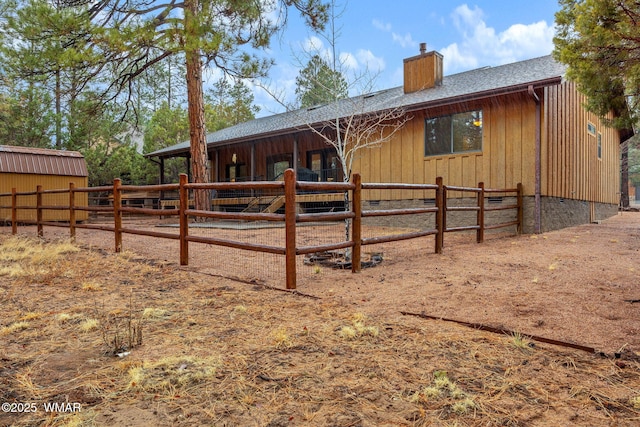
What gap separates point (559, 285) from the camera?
4145 millimetres

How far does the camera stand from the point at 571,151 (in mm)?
10648

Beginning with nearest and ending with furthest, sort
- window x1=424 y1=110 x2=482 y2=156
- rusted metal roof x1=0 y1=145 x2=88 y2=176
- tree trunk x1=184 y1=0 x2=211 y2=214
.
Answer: window x1=424 y1=110 x2=482 y2=156 < tree trunk x1=184 y1=0 x2=211 y2=214 < rusted metal roof x1=0 y1=145 x2=88 y2=176

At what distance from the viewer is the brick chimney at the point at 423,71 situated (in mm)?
12383

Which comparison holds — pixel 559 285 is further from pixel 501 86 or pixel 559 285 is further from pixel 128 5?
pixel 128 5

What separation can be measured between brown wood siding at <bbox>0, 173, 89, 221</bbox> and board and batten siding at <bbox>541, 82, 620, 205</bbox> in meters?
14.5

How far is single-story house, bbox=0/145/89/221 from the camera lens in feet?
43.3

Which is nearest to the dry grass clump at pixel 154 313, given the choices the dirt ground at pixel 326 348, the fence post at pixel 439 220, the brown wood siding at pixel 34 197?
the dirt ground at pixel 326 348

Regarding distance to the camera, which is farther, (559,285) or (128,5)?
(128,5)

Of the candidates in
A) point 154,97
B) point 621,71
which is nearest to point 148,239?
point 621,71

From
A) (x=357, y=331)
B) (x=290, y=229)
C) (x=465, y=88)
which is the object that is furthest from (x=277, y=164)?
(x=357, y=331)

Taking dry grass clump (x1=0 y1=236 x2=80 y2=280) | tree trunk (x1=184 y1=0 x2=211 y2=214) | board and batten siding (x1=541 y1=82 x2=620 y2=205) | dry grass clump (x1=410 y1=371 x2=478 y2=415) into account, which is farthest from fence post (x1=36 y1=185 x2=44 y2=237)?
board and batten siding (x1=541 y1=82 x2=620 y2=205)

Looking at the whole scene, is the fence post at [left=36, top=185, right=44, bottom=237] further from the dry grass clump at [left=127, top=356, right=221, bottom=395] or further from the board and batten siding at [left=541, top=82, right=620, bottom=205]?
the board and batten siding at [left=541, top=82, right=620, bottom=205]

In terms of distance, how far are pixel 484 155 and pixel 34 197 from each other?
13.8 meters

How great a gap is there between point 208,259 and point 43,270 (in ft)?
6.78
